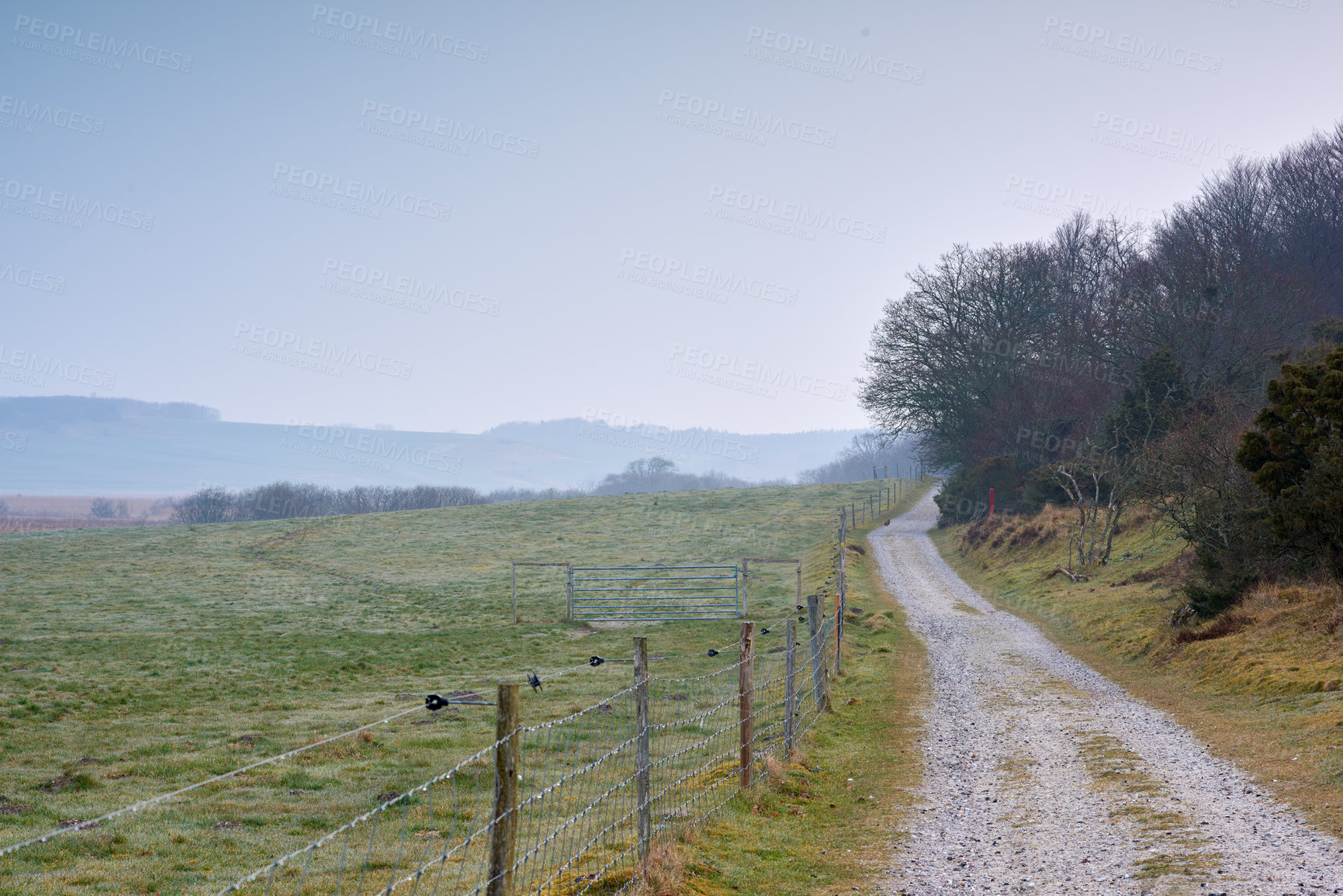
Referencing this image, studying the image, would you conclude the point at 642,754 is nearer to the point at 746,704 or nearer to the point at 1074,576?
the point at 746,704

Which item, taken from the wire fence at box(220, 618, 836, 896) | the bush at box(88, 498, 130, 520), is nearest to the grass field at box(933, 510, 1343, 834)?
the wire fence at box(220, 618, 836, 896)

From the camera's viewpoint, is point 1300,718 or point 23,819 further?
point 1300,718

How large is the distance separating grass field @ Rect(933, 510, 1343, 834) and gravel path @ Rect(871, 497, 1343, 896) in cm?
44

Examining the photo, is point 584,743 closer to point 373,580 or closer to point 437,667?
point 437,667

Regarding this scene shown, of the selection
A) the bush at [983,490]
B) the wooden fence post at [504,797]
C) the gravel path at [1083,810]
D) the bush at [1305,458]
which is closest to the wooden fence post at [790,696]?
the gravel path at [1083,810]

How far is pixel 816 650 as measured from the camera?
1367 centimetres

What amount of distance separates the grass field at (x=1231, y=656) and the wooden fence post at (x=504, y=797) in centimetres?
667

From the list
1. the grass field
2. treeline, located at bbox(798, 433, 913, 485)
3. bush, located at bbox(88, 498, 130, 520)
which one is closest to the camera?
the grass field

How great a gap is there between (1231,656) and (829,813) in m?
8.91

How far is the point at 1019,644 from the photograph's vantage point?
2020cm

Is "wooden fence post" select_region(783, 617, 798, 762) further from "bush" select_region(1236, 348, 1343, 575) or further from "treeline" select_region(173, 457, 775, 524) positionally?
"treeline" select_region(173, 457, 775, 524)

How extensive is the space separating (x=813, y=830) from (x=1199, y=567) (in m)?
15.1

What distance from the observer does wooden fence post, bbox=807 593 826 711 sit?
1327 centimetres

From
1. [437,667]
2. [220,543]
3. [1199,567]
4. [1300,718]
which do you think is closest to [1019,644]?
[1199,567]
